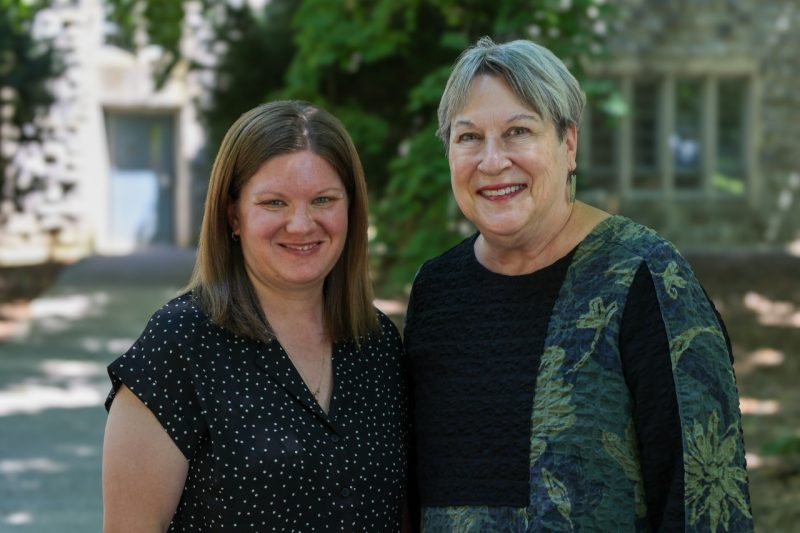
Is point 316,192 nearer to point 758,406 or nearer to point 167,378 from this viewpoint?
point 167,378

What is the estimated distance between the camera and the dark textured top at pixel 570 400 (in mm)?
2305

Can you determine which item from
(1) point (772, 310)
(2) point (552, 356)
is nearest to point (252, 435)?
(2) point (552, 356)

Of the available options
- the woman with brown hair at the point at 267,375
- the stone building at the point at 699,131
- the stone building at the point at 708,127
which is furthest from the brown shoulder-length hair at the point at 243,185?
the stone building at the point at 708,127

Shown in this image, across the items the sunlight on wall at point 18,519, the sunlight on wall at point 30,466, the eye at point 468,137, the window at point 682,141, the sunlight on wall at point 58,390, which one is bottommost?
the sunlight on wall at point 58,390

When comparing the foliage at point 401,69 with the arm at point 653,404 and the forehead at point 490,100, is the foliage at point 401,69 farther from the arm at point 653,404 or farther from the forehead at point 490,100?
the arm at point 653,404

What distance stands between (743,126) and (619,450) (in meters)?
17.3

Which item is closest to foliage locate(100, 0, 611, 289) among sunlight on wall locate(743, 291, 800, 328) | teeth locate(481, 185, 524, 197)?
teeth locate(481, 185, 524, 197)

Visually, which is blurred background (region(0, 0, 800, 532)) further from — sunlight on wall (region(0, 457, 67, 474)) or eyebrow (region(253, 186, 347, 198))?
eyebrow (region(253, 186, 347, 198))

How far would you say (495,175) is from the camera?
254cm

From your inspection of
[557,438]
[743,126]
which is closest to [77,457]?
[557,438]

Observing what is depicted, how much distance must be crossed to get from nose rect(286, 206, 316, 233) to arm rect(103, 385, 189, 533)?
513mm

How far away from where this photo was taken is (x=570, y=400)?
95.2 inches

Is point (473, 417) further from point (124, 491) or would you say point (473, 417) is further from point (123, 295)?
point (123, 295)

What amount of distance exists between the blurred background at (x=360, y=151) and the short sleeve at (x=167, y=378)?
368 cm
